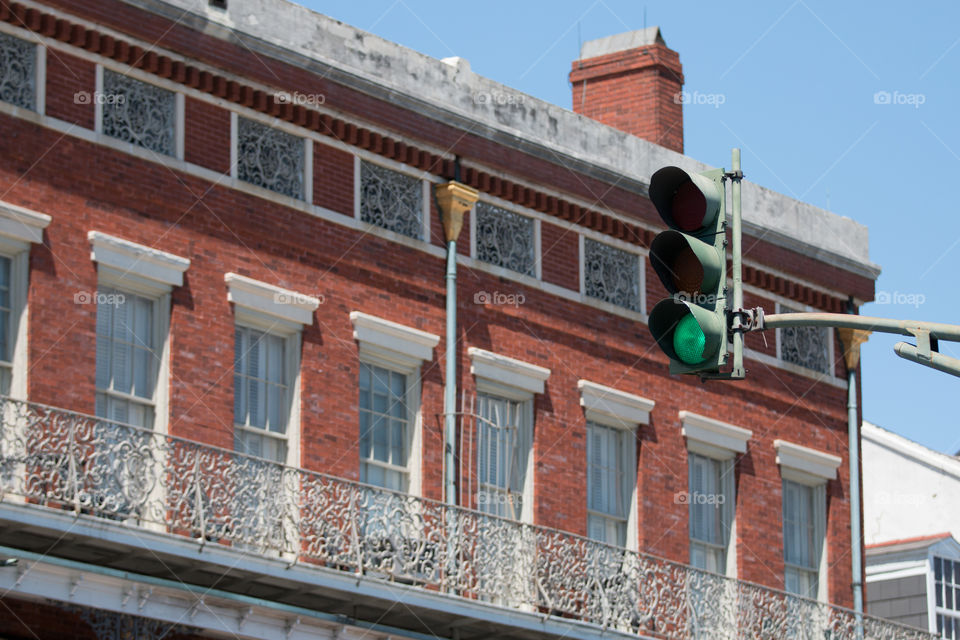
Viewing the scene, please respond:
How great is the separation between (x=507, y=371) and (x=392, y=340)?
1.80 m

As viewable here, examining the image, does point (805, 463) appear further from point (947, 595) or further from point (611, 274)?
point (947, 595)

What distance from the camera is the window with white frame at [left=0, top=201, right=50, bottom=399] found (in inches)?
771

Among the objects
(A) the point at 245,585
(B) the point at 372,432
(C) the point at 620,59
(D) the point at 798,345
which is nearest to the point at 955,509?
(D) the point at 798,345

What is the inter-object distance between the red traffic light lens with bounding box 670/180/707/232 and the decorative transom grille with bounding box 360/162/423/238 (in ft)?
41.9

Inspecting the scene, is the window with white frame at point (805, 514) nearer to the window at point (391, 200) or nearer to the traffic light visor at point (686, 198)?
the window at point (391, 200)

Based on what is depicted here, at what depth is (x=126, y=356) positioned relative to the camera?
20719 millimetres

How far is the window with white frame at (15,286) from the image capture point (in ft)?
64.3

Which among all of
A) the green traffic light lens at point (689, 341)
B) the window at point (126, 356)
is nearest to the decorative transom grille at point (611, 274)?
the window at point (126, 356)

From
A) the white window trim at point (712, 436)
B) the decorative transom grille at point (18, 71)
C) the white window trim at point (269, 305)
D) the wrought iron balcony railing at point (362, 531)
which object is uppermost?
the decorative transom grille at point (18, 71)

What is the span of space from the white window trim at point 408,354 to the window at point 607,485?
2888 millimetres

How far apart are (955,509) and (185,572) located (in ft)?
75.6

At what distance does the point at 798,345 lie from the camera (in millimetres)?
28625

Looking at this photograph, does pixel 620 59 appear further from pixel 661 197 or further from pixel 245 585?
pixel 661 197

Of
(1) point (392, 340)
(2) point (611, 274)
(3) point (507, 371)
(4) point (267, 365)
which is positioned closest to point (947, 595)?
(2) point (611, 274)
